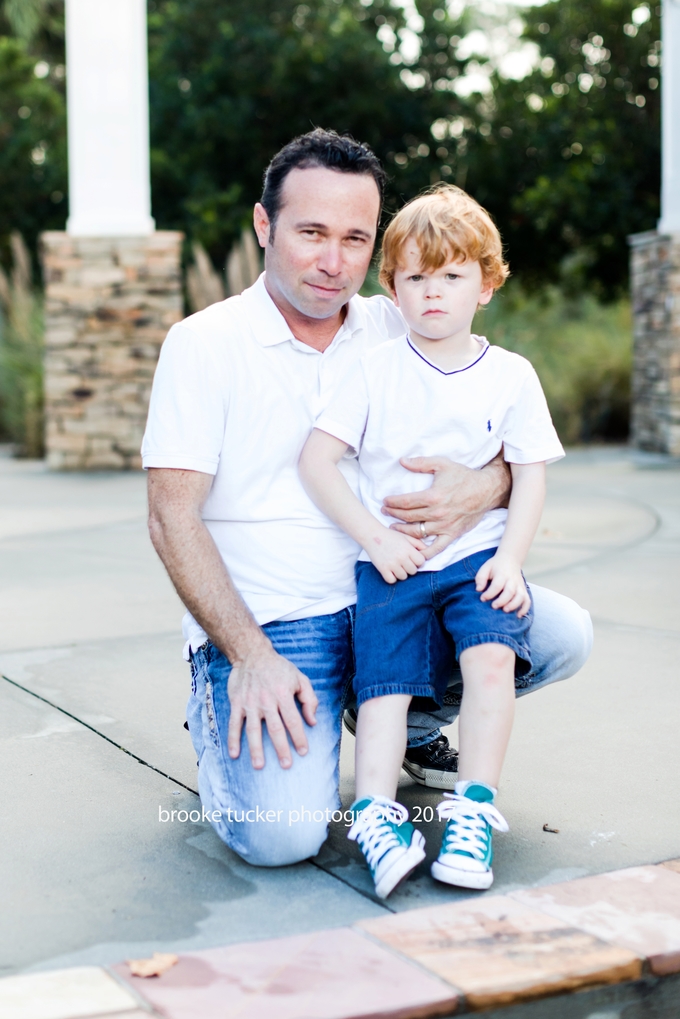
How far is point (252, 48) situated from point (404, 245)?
1273 cm

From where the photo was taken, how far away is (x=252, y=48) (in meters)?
14.1

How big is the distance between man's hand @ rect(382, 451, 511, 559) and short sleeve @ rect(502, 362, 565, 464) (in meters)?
0.07

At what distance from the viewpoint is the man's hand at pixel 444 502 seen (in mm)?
2326

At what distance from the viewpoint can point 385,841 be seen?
2004 millimetres

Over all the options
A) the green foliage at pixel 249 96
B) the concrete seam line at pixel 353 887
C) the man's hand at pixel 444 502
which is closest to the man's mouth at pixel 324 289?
the man's hand at pixel 444 502

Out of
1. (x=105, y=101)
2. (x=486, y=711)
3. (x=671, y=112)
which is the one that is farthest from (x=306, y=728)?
(x=671, y=112)

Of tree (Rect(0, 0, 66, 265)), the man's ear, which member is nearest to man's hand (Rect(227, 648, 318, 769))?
the man's ear

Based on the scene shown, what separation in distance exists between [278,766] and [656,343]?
8.38 metres

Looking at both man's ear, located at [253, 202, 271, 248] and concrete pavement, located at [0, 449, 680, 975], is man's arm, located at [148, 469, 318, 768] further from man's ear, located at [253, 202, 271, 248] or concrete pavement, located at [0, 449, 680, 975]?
man's ear, located at [253, 202, 271, 248]

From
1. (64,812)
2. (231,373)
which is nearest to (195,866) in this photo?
(64,812)

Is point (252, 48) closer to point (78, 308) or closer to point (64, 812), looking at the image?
point (78, 308)

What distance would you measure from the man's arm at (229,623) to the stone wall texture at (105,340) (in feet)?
21.8

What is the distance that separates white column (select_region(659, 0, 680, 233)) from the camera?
9328mm

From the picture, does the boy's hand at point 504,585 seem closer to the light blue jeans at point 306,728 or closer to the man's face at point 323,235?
the light blue jeans at point 306,728
